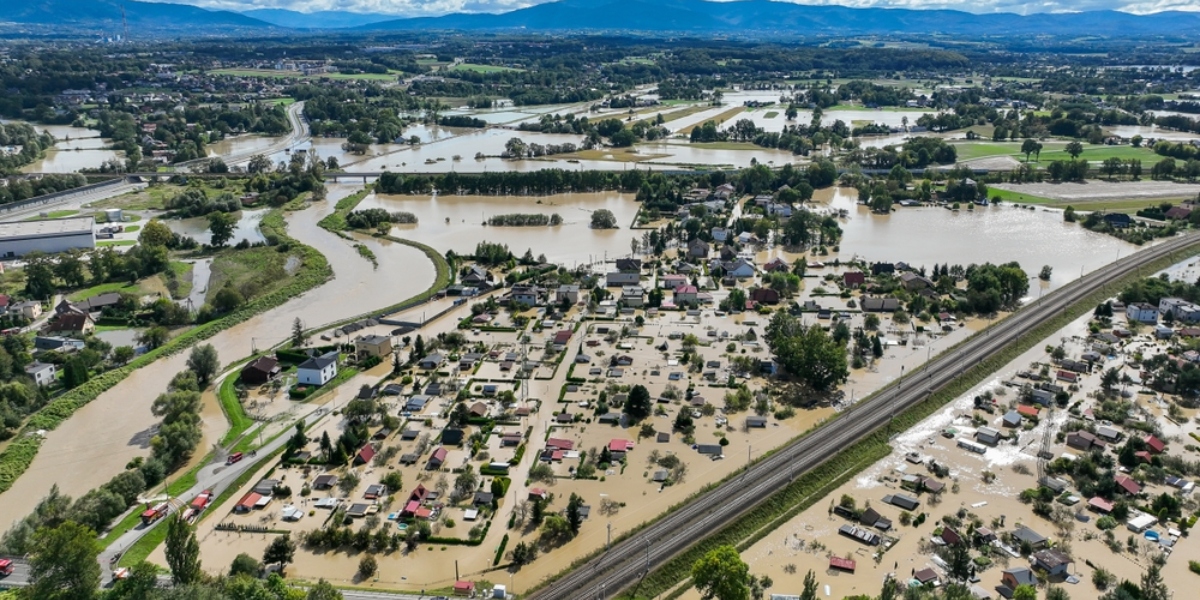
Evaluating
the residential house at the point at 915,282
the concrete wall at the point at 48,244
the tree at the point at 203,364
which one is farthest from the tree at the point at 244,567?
the concrete wall at the point at 48,244

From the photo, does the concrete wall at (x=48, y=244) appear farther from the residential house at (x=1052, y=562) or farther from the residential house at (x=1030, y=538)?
the residential house at (x=1052, y=562)

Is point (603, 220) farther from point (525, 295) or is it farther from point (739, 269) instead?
point (525, 295)

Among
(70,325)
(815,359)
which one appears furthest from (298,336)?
(815,359)

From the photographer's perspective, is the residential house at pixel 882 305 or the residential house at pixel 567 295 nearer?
the residential house at pixel 882 305

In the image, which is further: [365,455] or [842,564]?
[365,455]

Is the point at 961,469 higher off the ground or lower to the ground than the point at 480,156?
lower

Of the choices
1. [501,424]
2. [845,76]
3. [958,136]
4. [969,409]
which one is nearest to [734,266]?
[969,409]

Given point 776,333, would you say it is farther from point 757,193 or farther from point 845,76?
point 845,76
